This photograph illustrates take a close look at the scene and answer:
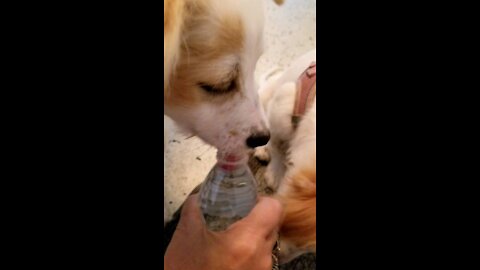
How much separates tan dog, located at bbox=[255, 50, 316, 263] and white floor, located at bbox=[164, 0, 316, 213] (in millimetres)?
31

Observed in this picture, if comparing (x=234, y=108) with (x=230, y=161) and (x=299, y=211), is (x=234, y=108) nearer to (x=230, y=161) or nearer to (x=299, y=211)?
(x=230, y=161)

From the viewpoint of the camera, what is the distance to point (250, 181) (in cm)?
74

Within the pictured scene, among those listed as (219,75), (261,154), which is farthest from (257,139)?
(219,75)

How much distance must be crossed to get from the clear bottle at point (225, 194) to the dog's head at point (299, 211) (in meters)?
0.07

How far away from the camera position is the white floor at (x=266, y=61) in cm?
72

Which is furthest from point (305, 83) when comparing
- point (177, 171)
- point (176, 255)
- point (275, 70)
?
point (176, 255)

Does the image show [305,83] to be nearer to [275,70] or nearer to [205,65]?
[275,70]

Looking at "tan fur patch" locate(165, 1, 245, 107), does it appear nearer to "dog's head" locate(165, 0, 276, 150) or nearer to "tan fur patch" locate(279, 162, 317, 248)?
"dog's head" locate(165, 0, 276, 150)

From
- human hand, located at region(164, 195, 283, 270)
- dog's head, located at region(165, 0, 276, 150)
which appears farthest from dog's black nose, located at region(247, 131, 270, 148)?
human hand, located at region(164, 195, 283, 270)

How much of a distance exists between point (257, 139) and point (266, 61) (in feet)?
0.48

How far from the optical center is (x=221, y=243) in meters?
0.72

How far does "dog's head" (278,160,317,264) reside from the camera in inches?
29.6

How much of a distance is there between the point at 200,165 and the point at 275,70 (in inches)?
9.0

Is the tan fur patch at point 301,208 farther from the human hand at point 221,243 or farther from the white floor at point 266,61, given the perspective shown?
the white floor at point 266,61
